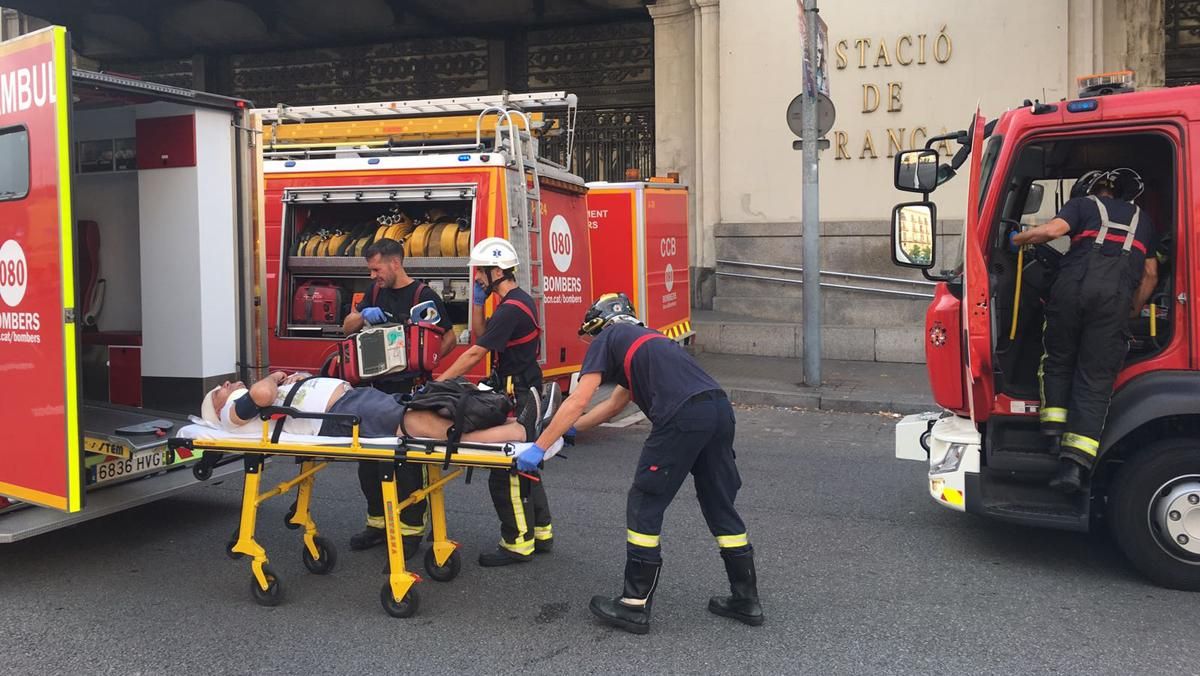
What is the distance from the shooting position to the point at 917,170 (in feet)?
17.8

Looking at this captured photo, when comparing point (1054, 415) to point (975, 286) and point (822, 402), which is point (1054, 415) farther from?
point (822, 402)

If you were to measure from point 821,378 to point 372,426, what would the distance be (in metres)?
7.25

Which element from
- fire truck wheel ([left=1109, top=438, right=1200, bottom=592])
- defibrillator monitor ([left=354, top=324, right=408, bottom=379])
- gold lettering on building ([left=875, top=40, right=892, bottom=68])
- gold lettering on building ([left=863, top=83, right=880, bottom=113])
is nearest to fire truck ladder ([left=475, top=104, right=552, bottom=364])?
defibrillator monitor ([left=354, top=324, right=408, bottom=379])

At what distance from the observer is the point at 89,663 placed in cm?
427

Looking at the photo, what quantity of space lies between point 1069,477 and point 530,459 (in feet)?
9.13

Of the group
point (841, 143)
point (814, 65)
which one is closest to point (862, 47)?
point (841, 143)

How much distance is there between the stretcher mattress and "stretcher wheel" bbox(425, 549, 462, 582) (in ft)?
2.59

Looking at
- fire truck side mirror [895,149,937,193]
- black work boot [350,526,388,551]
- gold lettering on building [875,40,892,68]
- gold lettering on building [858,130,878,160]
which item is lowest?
black work boot [350,526,388,551]

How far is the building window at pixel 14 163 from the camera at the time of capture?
197 inches

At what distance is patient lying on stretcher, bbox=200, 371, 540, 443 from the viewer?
4871 millimetres

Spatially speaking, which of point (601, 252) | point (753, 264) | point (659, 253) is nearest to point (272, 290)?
point (601, 252)

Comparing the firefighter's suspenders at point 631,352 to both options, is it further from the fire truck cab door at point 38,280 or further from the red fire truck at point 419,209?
the red fire truck at point 419,209

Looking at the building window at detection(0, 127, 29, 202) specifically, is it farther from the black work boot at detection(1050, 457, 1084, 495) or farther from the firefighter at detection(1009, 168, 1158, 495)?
the black work boot at detection(1050, 457, 1084, 495)

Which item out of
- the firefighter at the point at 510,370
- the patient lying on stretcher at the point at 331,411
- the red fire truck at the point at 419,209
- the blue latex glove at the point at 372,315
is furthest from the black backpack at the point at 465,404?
the red fire truck at the point at 419,209
